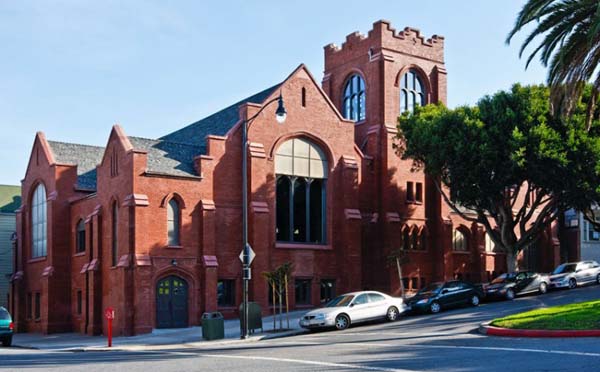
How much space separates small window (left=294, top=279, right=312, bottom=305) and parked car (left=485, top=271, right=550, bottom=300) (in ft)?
28.0

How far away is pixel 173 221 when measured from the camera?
1416 inches

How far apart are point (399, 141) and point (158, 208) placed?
1497 centimetres

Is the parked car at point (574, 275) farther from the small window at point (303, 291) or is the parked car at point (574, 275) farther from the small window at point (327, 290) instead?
the small window at point (303, 291)

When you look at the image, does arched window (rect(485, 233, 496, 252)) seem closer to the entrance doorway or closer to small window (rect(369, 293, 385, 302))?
small window (rect(369, 293, 385, 302))

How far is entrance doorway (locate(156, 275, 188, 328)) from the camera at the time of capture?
115ft

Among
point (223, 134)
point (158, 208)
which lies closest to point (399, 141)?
point (223, 134)

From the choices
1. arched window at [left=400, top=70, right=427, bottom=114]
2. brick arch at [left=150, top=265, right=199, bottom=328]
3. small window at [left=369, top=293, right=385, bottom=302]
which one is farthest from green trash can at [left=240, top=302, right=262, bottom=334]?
arched window at [left=400, top=70, right=427, bottom=114]

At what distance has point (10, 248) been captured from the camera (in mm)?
56156

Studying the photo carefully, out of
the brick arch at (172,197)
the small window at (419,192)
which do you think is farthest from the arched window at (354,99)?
the brick arch at (172,197)

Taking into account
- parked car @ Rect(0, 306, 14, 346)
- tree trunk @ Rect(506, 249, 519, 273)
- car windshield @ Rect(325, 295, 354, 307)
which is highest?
tree trunk @ Rect(506, 249, 519, 273)

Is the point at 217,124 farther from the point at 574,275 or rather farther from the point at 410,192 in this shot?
the point at 574,275

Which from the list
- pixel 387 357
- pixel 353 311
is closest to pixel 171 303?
pixel 353 311

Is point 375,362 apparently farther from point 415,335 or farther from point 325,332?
point 325,332

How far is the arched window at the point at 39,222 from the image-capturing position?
4425cm
